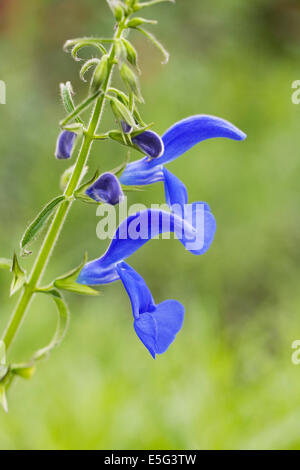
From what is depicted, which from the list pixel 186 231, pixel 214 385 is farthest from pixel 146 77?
pixel 186 231

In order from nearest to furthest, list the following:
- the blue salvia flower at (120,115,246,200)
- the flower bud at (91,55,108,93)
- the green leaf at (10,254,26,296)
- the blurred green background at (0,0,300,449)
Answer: the flower bud at (91,55,108,93)
the green leaf at (10,254,26,296)
the blue salvia flower at (120,115,246,200)
the blurred green background at (0,0,300,449)

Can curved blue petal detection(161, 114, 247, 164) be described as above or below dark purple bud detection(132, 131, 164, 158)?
above

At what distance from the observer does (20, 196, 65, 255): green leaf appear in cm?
111

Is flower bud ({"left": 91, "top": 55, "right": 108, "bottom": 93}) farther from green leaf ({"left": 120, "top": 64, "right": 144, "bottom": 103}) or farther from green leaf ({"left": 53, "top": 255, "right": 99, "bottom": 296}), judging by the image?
green leaf ({"left": 53, "top": 255, "right": 99, "bottom": 296})

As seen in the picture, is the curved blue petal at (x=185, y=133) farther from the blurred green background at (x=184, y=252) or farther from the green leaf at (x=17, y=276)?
the blurred green background at (x=184, y=252)

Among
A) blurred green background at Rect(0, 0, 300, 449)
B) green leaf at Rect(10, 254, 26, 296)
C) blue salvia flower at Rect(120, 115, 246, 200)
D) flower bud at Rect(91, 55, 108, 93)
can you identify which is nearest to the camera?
flower bud at Rect(91, 55, 108, 93)

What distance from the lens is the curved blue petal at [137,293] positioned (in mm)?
1150

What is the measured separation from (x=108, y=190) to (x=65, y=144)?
0.51ft

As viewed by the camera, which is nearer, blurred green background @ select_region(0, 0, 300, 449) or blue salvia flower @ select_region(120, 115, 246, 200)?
blue salvia flower @ select_region(120, 115, 246, 200)

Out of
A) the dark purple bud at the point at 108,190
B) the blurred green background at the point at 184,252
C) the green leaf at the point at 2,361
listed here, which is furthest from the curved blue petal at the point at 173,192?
the blurred green background at the point at 184,252

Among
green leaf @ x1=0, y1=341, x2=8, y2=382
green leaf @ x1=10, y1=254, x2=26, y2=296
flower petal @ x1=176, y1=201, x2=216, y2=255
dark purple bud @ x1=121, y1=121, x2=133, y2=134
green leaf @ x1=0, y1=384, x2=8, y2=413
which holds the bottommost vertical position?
green leaf @ x1=0, y1=384, x2=8, y2=413

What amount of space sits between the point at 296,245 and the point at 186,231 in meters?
2.55
